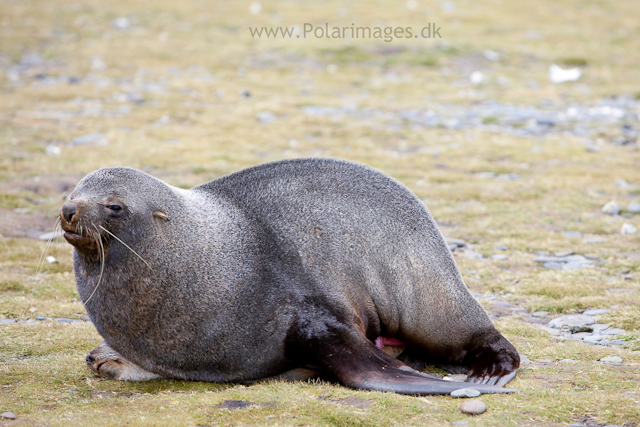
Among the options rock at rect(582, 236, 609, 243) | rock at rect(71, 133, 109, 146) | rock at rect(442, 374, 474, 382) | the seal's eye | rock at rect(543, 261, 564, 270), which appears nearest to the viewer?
the seal's eye

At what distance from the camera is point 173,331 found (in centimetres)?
532

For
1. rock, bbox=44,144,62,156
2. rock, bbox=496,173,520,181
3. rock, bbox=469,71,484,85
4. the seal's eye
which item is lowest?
rock, bbox=496,173,520,181

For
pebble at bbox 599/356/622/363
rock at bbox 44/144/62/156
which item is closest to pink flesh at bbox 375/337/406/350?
pebble at bbox 599/356/622/363

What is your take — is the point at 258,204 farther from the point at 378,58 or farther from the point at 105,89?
the point at 378,58

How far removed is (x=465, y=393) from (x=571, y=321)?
2415 millimetres

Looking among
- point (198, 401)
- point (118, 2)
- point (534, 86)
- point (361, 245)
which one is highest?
point (118, 2)

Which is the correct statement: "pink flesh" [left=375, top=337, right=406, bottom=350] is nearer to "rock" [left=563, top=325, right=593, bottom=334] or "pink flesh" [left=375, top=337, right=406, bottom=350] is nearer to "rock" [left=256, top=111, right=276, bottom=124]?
"rock" [left=563, top=325, right=593, bottom=334]

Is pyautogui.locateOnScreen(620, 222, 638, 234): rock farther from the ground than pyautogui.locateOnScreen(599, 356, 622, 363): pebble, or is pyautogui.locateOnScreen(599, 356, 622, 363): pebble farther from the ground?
pyautogui.locateOnScreen(620, 222, 638, 234): rock

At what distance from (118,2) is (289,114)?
60.6ft

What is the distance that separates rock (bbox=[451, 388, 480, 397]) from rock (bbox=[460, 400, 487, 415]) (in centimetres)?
28

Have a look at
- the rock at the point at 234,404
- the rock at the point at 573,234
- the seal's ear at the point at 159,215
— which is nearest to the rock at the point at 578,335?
the rock at the point at 234,404

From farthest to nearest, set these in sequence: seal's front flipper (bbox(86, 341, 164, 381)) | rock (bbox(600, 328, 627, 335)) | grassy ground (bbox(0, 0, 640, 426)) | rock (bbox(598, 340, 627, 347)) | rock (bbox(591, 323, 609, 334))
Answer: rock (bbox(591, 323, 609, 334)) → rock (bbox(600, 328, 627, 335)) → rock (bbox(598, 340, 627, 347)) → seal's front flipper (bbox(86, 341, 164, 381)) → grassy ground (bbox(0, 0, 640, 426))

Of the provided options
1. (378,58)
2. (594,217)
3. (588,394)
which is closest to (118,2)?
(378,58)

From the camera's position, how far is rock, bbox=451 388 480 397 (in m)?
5.01
